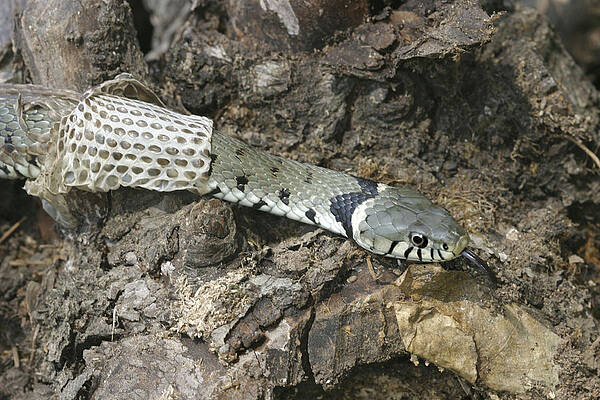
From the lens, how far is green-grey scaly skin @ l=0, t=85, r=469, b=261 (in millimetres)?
2869

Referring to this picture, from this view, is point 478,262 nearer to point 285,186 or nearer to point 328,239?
point 328,239

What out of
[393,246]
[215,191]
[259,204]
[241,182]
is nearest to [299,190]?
[259,204]

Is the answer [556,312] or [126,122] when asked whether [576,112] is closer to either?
[556,312]

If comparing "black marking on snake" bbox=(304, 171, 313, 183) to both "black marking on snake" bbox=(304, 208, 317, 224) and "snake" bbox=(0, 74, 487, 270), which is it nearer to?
"snake" bbox=(0, 74, 487, 270)

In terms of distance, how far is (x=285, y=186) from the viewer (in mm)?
3154

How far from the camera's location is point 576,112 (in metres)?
3.64

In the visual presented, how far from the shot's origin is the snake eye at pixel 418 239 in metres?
2.85

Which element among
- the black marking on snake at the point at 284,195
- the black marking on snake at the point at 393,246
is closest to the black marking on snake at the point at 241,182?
the black marking on snake at the point at 284,195

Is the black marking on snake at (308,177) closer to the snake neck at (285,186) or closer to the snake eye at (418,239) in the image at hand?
the snake neck at (285,186)

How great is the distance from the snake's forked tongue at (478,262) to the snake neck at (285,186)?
602mm

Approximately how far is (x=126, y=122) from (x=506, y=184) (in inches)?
92.4

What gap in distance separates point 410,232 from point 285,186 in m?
0.76

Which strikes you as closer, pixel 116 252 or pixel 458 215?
pixel 116 252

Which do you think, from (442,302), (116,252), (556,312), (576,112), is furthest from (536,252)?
(116,252)
